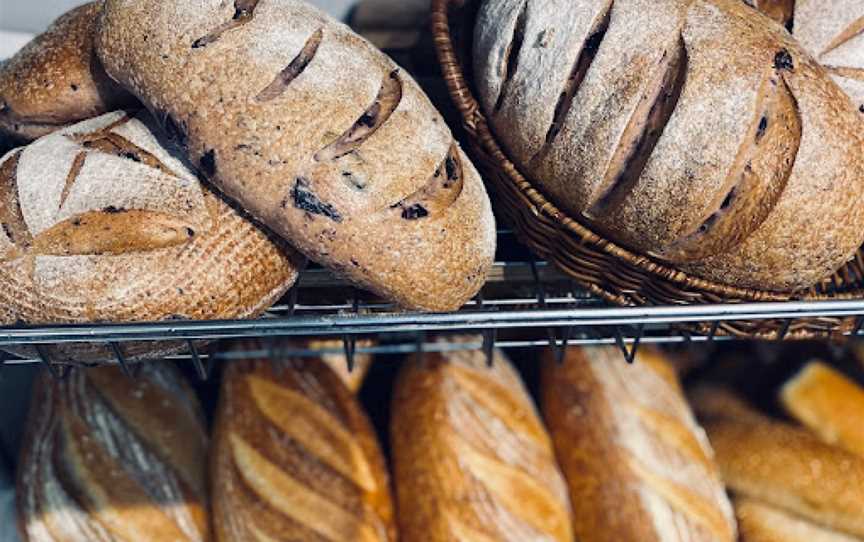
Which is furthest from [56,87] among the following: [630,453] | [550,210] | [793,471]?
[793,471]

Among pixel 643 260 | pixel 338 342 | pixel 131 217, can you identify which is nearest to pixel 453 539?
pixel 338 342

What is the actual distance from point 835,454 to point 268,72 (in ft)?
2.81

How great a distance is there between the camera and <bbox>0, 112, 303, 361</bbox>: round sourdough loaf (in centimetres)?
61

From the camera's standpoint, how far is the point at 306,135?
0.60m

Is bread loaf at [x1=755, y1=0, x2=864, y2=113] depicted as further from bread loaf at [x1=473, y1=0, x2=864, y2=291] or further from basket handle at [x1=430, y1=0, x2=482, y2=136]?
basket handle at [x1=430, y1=0, x2=482, y2=136]

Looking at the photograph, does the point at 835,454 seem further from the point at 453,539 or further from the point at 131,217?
the point at 131,217

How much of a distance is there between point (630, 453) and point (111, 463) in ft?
2.10

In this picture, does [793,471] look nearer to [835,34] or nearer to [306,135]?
[835,34]

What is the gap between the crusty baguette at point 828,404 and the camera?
3.24 feet

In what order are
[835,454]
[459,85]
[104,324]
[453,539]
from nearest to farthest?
[104,324]
[459,85]
[453,539]
[835,454]

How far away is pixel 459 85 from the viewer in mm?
747

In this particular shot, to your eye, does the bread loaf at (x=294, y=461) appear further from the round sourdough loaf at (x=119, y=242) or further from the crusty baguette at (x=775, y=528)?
the crusty baguette at (x=775, y=528)

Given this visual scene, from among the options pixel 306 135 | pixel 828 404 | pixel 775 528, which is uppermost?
pixel 306 135

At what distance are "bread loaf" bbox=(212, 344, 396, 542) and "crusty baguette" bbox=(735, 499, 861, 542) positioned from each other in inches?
18.5
